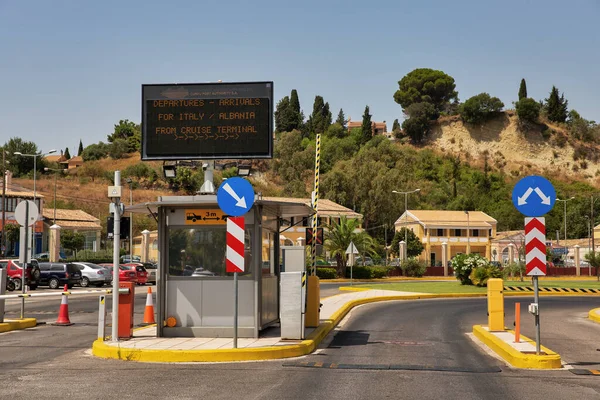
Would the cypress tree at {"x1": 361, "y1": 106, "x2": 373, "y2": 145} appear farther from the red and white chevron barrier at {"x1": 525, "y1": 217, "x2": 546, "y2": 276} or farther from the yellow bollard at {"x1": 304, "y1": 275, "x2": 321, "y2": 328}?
the red and white chevron barrier at {"x1": 525, "y1": 217, "x2": 546, "y2": 276}

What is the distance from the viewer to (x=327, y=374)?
1026 centimetres

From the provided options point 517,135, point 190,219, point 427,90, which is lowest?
point 190,219

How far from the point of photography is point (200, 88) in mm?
14359

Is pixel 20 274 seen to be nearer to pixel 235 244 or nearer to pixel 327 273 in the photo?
pixel 327 273

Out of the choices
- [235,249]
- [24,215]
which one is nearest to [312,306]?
[235,249]

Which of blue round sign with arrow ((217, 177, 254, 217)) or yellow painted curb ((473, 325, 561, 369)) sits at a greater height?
blue round sign with arrow ((217, 177, 254, 217))

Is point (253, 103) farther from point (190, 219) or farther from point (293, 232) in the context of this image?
point (293, 232)

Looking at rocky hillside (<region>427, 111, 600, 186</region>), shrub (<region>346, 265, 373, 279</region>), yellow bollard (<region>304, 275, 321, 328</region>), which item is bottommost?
shrub (<region>346, 265, 373, 279</region>)

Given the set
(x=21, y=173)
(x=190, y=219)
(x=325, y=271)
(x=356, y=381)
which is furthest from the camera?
(x=21, y=173)

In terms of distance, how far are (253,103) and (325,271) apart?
42002mm

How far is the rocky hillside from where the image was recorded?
504 feet

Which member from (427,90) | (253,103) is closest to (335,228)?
(253,103)

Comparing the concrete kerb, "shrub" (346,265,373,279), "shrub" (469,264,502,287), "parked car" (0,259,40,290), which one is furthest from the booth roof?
"shrub" (346,265,373,279)

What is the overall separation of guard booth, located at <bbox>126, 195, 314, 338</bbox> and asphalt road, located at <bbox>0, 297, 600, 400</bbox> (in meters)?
1.63
